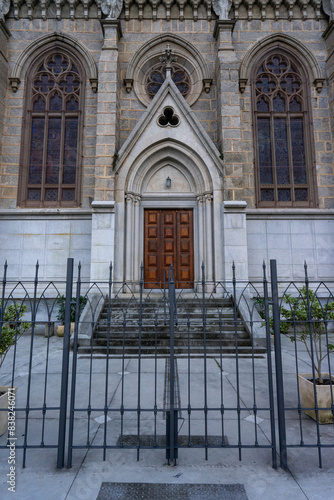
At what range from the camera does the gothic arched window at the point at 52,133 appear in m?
11.6

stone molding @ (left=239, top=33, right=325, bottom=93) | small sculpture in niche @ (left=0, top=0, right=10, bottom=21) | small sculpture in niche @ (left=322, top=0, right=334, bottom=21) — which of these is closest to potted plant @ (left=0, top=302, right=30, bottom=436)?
stone molding @ (left=239, top=33, right=325, bottom=93)

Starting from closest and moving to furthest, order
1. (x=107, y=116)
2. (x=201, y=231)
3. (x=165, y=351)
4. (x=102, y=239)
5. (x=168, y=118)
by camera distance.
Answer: (x=165, y=351), (x=102, y=239), (x=107, y=116), (x=201, y=231), (x=168, y=118)

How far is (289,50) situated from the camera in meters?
12.2

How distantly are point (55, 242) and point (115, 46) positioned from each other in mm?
7108

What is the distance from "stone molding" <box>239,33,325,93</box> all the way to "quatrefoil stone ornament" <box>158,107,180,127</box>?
2.92 m

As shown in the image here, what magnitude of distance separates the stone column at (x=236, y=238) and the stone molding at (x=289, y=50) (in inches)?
196

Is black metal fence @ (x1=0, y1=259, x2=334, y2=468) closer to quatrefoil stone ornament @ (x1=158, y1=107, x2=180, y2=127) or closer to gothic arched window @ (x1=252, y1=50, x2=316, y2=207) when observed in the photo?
gothic arched window @ (x1=252, y1=50, x2=316, y2=207)

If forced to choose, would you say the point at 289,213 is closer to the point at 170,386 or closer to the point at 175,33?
the point at 175,33

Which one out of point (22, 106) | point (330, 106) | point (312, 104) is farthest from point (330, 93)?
point (22, 106)

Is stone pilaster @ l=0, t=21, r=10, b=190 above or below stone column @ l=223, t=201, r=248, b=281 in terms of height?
above

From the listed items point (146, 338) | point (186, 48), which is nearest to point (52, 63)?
point (186, 48)

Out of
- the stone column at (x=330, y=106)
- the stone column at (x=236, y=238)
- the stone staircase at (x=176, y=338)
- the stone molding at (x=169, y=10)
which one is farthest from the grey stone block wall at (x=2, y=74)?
the stone column at (x=330, y=106)

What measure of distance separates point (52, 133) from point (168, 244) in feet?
19.8

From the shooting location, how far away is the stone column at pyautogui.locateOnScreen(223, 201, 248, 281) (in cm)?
988
